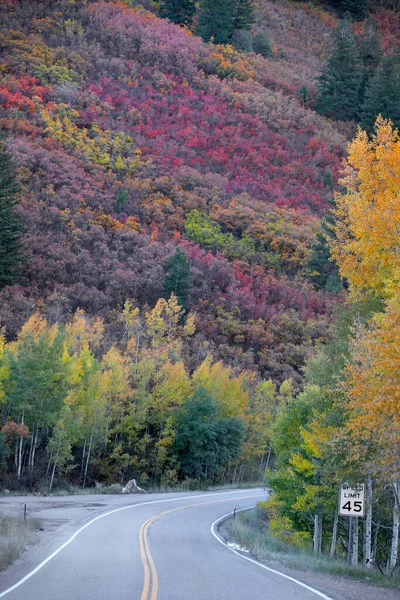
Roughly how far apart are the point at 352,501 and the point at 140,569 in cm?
567

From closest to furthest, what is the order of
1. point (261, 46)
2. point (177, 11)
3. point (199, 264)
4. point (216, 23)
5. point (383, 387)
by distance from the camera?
point (383, 387)
point (199, 264)
point (216, 23)
point (261, 46)
point (177, 11)

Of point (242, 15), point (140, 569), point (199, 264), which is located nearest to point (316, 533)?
point (140, 569)

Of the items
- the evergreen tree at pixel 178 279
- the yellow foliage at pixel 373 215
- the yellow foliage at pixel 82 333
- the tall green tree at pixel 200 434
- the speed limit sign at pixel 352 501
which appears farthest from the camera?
the evergreen tree at pixel 178 279

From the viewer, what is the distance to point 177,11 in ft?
448

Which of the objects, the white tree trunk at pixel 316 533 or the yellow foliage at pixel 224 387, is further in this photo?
the yellow foliage at pixel 224 387

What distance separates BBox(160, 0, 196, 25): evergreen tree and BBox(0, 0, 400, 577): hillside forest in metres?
0.89

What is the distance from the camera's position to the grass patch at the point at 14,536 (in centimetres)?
1448

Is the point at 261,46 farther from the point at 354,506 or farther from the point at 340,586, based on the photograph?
the point at 340,586

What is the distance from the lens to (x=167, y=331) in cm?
5603

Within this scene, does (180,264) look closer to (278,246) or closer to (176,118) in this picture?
(278,246)

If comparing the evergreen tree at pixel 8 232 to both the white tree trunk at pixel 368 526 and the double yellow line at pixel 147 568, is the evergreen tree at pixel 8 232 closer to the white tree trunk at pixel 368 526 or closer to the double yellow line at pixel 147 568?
the double yellow line at pixel 147 568

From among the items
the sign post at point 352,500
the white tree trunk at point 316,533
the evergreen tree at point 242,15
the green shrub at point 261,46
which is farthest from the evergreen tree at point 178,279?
the evergreen tree at point 242,15

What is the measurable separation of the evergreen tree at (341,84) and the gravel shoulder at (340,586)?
110 metres

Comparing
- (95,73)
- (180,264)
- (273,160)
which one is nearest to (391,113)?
(273,160)
